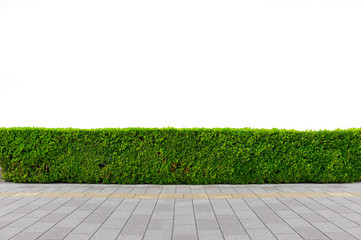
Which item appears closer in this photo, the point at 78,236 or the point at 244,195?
the point at 78,236

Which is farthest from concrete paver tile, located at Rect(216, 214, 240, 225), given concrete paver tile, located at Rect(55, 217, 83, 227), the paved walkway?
concrete paver tile, located at Rect(55, 217, 83, 227)

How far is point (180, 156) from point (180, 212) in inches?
120

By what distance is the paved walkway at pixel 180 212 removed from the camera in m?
5.25

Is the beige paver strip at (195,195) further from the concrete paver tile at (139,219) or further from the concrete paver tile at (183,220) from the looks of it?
the concrete paver tile at (139,219)

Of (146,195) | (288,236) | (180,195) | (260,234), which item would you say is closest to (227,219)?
(260,234)

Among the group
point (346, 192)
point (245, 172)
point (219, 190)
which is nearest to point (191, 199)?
point (219, 190)

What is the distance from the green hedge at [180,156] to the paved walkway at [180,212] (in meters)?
0.41

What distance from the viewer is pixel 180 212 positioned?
6375 mm

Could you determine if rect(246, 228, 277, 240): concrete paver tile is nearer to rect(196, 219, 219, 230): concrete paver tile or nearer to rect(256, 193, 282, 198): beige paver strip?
rect(196, 219, 219, 230): concrete paver tile

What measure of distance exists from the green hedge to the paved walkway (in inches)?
16.2

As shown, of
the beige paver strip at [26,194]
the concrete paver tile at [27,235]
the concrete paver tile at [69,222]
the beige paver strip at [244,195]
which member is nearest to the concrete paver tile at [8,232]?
the concrete paver tile at [27,235]

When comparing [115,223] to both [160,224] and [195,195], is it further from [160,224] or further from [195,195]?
[195,195]

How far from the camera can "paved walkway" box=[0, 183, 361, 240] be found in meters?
5.25

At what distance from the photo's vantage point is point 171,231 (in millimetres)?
5285
